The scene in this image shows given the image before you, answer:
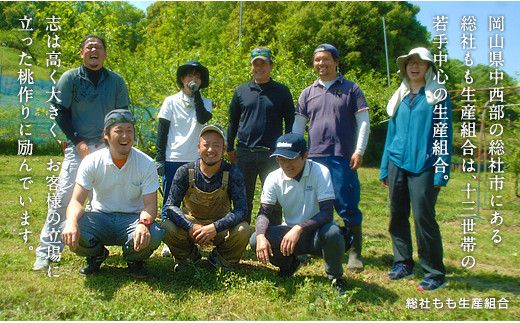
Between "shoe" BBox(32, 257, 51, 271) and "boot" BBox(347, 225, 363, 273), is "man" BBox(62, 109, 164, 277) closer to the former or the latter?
"shoe" BBox(32, 257, 51, 271)

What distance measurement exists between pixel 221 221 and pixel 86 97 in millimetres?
1680

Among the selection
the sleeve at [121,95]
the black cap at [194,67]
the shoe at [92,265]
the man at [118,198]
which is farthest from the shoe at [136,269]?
the black cap at [194,67]

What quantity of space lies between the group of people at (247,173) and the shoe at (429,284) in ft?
0.04

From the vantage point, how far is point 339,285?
13.4 ft

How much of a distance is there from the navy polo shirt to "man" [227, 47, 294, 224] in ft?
1.23

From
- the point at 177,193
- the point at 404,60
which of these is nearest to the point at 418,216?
the point at 404,60

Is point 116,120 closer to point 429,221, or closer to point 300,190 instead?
point 300,190

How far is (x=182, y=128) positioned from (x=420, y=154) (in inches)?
86.8

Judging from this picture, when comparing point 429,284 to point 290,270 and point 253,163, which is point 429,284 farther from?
point 253,163

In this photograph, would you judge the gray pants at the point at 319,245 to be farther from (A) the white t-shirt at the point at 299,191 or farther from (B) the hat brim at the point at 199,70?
(B) the hat brim at the point at 199,70

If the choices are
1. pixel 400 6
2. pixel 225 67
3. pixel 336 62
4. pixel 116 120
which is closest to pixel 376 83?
pixel 400 6

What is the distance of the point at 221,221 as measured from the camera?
4215 mm

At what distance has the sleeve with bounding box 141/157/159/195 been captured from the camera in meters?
4.19

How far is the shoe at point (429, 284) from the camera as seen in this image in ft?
14.0
